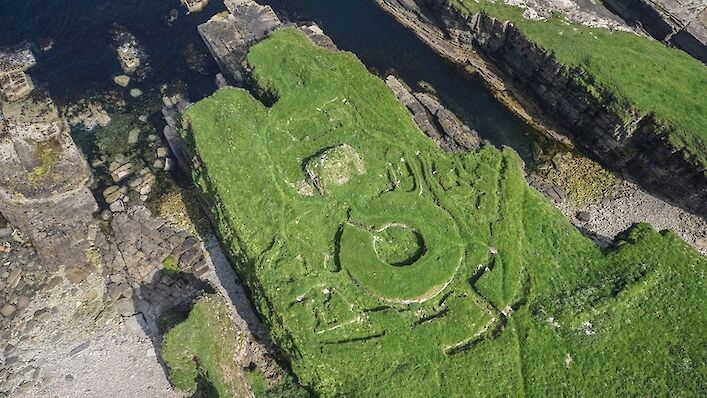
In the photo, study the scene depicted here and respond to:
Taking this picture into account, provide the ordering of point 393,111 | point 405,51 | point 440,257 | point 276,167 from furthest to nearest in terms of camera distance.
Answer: point 405,51 → point 393,111 → point 276,167 → point 440,257

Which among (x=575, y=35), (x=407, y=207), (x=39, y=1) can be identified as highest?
(x=575, y=35)

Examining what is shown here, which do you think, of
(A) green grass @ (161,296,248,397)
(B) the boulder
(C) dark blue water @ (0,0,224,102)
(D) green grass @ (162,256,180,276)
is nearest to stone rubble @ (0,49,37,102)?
(C) dark blue water @ (0,0,224,102)

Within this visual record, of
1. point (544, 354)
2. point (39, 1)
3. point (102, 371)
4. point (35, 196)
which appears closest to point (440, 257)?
point (544, 354)

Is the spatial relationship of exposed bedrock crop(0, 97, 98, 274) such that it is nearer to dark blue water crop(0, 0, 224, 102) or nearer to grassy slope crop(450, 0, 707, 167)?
dark blue water crop(0, 0, 224, 102)

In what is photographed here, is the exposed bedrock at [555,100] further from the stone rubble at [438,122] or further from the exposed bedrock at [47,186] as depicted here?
the exposed bedrock at [47,186]

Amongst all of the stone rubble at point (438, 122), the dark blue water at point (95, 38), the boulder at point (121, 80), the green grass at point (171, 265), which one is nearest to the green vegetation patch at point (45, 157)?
the dark blue water at point (95, 38)

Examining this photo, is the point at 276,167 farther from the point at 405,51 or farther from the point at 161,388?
the point at 405,51
